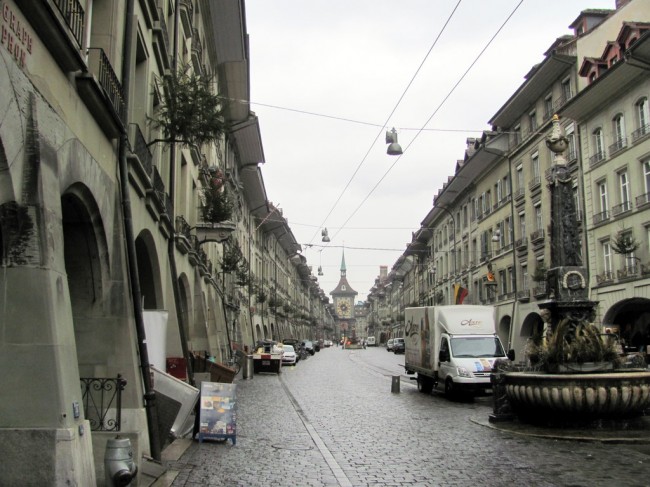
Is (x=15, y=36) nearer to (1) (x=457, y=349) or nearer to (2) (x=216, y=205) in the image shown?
(2) (x=216, y=205)

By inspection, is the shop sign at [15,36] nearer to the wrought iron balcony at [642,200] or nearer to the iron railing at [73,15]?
the iron railing at [73,15]

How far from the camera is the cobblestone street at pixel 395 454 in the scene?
29.0 feet

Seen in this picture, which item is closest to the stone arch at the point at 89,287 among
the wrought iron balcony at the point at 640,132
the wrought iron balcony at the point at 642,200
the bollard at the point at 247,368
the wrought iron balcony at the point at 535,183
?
the bollard at the point at 247,368

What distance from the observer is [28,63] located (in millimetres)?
6809

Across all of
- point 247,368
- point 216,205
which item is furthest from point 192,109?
point 247,368

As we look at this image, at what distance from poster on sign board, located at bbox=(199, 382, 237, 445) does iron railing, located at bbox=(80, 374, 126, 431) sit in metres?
2.27

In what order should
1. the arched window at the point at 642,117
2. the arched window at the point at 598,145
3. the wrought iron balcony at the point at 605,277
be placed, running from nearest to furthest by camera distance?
the arched window at the point at 642,117 < the wrought iron balcony at the point at 605,277 < the arched window at the point at 598,145

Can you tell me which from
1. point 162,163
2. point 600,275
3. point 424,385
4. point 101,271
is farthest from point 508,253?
point 101,271

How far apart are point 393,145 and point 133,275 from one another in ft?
39.3

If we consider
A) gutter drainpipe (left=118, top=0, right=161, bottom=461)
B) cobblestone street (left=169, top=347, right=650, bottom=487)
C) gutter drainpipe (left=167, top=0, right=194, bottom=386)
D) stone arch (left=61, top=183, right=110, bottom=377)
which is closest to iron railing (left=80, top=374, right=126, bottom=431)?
stone arch (left=61, top=183, right=110, bottom=377)

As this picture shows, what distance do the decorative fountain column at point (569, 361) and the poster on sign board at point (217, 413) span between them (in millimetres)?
5791

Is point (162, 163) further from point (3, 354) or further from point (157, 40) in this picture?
point (3, 354)

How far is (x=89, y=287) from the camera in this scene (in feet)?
33.8

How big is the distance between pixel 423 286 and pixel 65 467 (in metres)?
75.4
